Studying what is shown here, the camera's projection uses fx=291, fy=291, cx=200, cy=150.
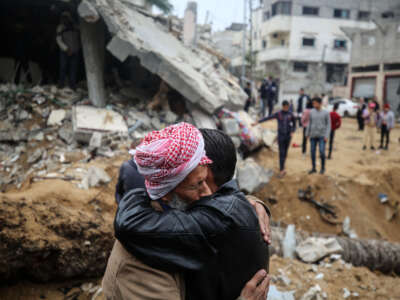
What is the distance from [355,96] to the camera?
890 inches

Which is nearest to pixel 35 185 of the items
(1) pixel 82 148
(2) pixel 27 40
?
(1) pixel 82 148

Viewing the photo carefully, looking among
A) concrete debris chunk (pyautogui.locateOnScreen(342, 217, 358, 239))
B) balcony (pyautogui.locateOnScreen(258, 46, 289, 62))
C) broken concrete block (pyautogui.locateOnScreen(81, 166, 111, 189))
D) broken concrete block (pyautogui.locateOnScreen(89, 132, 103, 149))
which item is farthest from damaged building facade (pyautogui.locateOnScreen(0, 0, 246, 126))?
balcony (pyautogui.locateOnScreen(258, 46, 289, 62))

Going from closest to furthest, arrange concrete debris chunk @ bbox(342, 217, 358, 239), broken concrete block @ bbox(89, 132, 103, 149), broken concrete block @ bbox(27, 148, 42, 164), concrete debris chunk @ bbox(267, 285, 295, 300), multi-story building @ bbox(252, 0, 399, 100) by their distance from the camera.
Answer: concrete debris chunk @ bbox(267, 285, 295, 300) < broken concrete block @ bbox(27, 148, 42, 164) < broken concrete block @ bbox(89, 132, 103, 149) < concrete debris chunk @ bbox(342, 217, 358, 239) < multi-story building @ bbox(252, 0, 399, 100)

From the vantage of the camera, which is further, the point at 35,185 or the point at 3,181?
the point at 3,181

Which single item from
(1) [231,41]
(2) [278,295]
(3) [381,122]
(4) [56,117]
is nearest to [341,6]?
(1) [231,41]

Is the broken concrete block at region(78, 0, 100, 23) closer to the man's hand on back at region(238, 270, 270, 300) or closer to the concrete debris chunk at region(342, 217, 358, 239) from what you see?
the man's hand on back at region(238, 270, 270, 300)

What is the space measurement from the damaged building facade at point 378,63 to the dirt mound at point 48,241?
21.5m

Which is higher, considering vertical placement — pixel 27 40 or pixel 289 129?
pixel 27 40

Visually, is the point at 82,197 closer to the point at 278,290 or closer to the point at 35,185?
the point at 35,185

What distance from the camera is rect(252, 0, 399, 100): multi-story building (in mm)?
28938

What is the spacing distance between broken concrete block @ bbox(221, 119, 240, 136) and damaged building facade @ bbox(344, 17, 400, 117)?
16329mm

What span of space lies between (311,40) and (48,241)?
32.4 m

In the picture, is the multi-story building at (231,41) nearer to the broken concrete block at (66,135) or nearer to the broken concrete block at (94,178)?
the broken concrete block at (66,135)

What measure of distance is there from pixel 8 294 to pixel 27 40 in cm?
959
